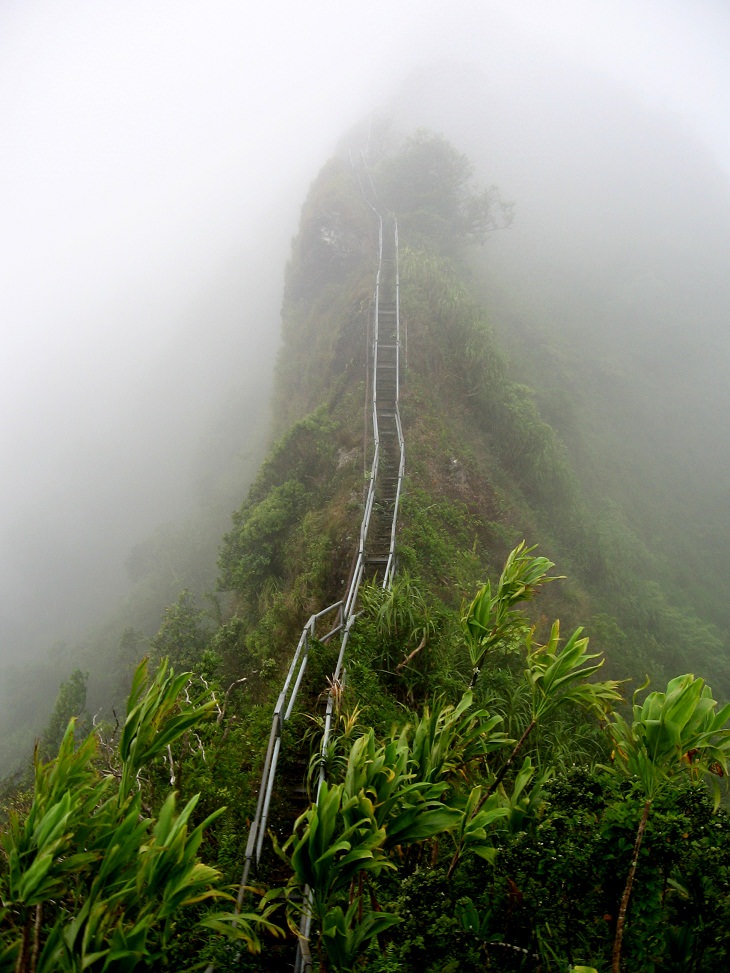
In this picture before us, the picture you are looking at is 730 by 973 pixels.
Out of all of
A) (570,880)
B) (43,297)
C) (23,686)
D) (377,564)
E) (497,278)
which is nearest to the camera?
(570,880)

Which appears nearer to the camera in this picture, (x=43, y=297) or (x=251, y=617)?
(x=251, y=617)

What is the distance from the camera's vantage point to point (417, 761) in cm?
215

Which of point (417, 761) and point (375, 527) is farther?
point (375, 527)

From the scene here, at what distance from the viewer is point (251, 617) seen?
30.1 feet

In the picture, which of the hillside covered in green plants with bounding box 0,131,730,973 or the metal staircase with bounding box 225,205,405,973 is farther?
the metal staircase with bounding box 225,205,405,973

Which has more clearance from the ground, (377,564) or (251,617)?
(377,564)

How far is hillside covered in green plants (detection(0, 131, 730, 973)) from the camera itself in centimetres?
167

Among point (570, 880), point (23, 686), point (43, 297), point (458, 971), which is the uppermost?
point (43, 297)

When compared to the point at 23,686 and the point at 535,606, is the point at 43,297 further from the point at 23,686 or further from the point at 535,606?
the point at 535,606

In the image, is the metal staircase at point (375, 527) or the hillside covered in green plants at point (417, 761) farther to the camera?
the metal staircase at point (375, 527)

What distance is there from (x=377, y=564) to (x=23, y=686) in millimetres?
23621

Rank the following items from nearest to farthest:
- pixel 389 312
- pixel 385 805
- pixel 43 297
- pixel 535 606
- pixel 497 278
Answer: pixel 385 805
pixel 535 606
pixel 389 312
pixel 497 278
pixel 43 297

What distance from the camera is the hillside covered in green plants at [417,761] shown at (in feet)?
5.49

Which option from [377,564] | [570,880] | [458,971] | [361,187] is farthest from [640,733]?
[361,187]
